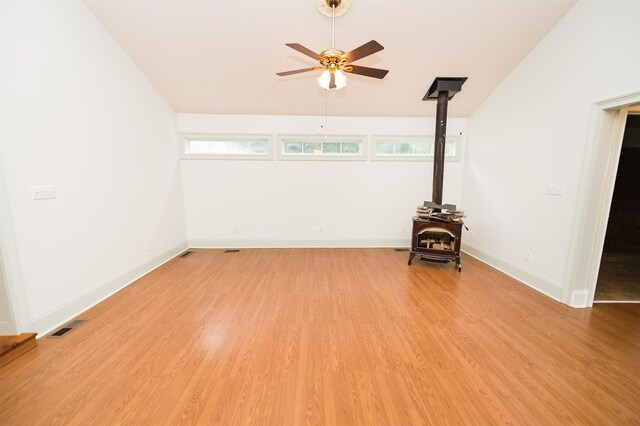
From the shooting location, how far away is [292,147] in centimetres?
504

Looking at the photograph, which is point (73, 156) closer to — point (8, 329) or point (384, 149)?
point (8, 329)

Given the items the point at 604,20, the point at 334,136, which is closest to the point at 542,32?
the point at 604,20

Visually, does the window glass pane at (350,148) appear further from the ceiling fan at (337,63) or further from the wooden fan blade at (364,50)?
the wooden fan blade at (364,50)

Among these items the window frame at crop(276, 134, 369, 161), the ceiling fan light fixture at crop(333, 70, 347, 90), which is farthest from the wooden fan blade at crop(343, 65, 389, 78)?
the window frame at crop(276, 134, 369, 161)

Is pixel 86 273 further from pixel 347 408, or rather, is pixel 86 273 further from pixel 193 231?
pixel 347 408

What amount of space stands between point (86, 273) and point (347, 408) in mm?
3109

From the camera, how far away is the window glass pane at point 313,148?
5.05m

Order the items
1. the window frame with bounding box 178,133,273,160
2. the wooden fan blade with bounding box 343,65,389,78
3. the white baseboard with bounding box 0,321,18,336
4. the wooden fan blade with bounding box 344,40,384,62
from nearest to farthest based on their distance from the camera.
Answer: the wooden fan blade with bounding box 344,40,384,62 → the white baseboard with bounding box 0,321,18,336 → the wooden fan blade with bounding box 343,65,389,78 → the window frame with bounding box 178,133,273,160

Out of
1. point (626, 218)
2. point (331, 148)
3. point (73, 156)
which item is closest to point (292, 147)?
point (331, 148)

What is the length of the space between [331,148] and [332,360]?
3981 mm

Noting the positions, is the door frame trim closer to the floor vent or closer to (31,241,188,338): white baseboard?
the floor vent

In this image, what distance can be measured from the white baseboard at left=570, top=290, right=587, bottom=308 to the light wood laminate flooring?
0.10 metres

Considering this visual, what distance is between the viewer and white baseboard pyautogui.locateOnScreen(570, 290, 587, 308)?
2.81 m

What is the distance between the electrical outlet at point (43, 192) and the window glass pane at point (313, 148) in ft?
12.0
